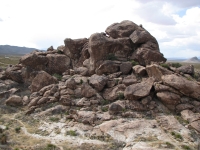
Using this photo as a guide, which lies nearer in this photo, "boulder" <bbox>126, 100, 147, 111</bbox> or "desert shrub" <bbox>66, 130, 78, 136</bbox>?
"desert shrub" <bbox>66, 130, 78, 136</bbox>

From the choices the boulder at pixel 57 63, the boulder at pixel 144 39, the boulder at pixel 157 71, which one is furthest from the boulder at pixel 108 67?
the boulder at pixel 57 63

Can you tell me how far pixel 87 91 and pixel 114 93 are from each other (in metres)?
4.43

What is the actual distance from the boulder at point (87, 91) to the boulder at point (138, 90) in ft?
18.6

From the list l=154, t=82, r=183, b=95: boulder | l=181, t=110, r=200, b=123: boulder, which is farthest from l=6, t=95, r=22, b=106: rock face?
l=181, t=110, r=200, b=123: boulder

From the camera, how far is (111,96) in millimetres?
36312

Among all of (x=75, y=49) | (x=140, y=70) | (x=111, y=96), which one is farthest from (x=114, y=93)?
(x=75, y=49)

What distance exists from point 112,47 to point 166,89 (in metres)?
15.5

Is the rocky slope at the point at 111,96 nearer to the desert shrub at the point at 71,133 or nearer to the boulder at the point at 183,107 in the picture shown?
the boulder at the point at 183,107

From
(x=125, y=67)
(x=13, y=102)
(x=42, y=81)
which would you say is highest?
(x=125, y=67)

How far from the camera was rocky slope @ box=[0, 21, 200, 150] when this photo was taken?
27.9 meters

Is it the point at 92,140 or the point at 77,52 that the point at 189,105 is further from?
the point at 77,52

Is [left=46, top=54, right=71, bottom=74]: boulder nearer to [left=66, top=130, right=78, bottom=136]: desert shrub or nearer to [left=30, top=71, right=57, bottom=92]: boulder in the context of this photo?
[left=30, top=71, right=57, bottom=92]: boulder

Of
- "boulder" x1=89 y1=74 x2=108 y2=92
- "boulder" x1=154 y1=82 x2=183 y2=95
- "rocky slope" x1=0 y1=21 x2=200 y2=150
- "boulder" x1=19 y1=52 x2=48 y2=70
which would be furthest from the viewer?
"boulder" x1=19 y1=52 x2=48 y2=70

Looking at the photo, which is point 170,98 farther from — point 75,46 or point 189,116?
point 75,46
